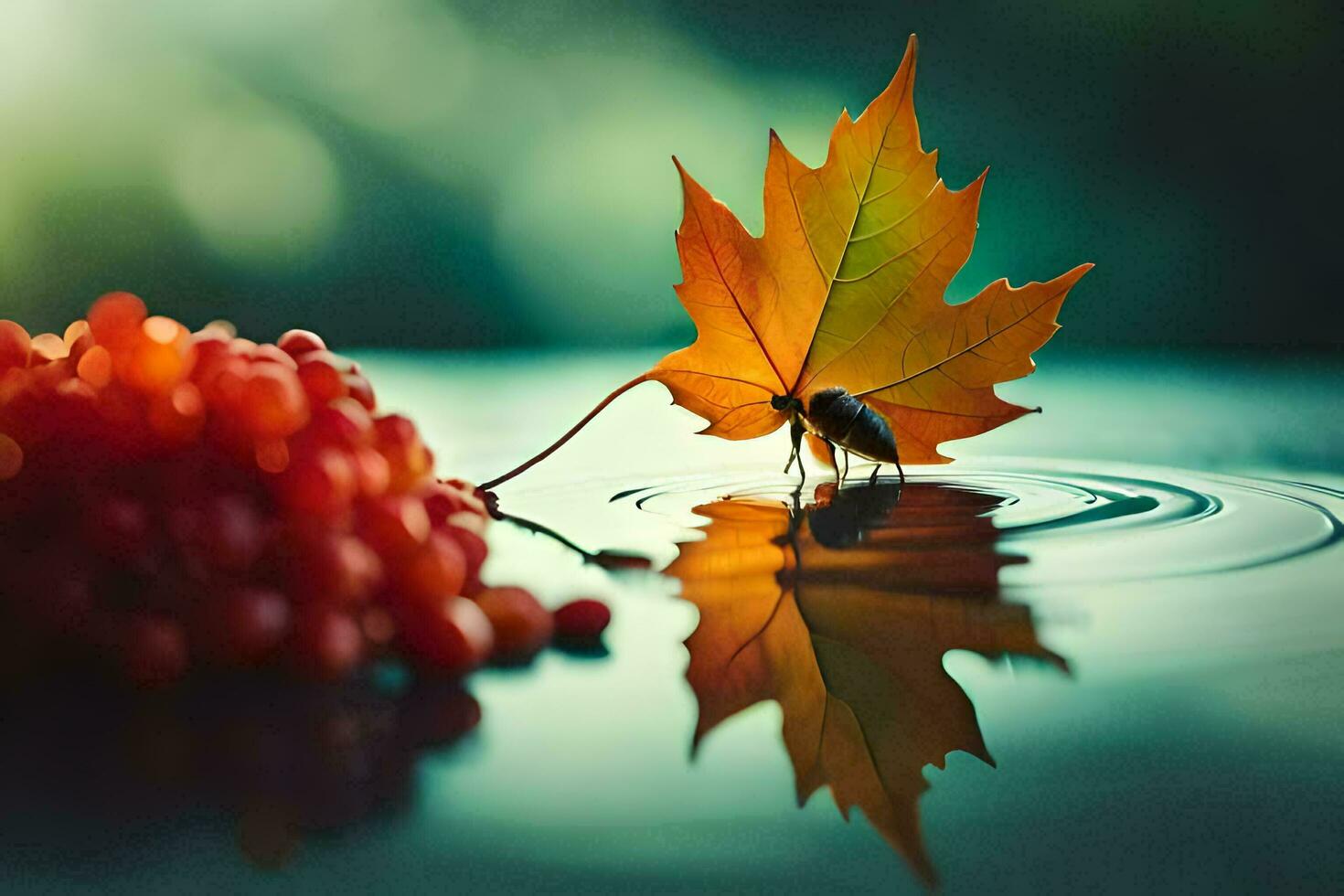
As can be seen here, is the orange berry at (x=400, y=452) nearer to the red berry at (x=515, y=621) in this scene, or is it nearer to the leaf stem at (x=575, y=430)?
the red berry at (x=515, y=621)

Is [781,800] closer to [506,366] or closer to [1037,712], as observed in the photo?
[1037,712]

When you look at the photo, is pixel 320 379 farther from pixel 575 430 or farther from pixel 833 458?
pixel 833 458

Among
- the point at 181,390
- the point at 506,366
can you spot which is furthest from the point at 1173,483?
the point at 506,366

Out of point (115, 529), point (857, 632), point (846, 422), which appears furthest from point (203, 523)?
point (846, 422)

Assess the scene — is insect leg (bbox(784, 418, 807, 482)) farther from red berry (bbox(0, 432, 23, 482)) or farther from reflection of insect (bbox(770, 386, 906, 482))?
red berry (bbox(0, 432, 23, 482))

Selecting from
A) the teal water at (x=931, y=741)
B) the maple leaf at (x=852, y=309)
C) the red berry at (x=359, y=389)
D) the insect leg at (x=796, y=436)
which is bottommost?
the teal water at (x=931, y=741)

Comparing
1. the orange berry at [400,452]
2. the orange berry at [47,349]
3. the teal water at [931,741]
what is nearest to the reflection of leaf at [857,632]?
the teal water at [931,741]
